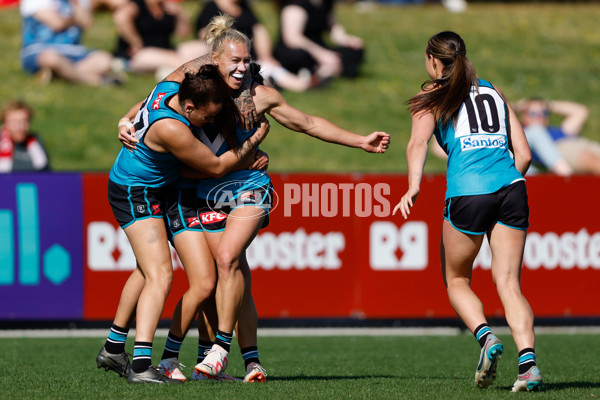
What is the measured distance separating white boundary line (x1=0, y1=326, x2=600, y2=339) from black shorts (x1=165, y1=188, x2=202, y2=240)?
3.72 metres

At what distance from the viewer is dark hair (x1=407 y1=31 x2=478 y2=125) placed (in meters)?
5.49

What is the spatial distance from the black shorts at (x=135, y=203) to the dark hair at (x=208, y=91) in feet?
2.07

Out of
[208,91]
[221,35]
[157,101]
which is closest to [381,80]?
[221,35]

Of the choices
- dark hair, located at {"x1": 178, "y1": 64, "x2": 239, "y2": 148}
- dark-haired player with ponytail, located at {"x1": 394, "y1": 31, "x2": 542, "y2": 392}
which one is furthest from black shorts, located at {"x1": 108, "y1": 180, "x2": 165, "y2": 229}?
dark-haired player with ponytail, located at {"x1": 394, "y1": 31, "x2": 542, "y2": 392}

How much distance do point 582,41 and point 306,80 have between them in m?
7.67

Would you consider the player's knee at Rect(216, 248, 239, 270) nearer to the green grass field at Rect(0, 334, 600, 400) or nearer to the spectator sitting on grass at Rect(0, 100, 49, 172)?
the green grass field at Rect(0, 334, 600, 400)

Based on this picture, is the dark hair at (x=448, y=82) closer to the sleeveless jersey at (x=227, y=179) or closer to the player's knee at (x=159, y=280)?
the sleeveless jersey at (x=227, y=179)

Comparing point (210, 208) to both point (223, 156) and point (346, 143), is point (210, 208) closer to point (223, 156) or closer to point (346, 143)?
point (223, 156)

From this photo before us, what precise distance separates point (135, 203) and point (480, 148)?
2.13 m

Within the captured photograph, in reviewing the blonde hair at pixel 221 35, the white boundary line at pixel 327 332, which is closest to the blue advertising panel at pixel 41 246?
the white boundary line at pixel 327 332

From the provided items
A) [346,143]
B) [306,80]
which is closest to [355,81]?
[306,80]

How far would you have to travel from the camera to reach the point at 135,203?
573 cm

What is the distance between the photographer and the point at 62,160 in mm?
12812

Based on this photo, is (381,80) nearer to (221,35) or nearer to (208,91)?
(221,35)
